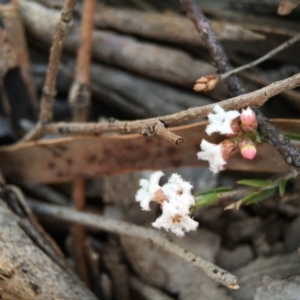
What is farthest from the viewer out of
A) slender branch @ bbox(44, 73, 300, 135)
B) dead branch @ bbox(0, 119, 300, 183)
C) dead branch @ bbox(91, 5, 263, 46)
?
dead branch @ bbox(91, 5, 263, 46)

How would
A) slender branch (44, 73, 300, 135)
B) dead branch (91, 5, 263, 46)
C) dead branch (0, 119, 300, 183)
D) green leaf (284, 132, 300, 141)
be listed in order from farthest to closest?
dead branch (91, 5, 263, 46) < dead branch (0, 119, 300, 183) < green leaf (284, 132, 300, 141) < slender branch (44, 73, 300, 135)

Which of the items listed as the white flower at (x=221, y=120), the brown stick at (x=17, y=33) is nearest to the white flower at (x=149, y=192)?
the white flower at (x=221, y=120)

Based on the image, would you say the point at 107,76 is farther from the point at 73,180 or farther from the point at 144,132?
the point at 144,132

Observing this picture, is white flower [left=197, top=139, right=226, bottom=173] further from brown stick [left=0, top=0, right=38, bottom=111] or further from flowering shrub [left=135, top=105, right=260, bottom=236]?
brown stick [left=0, top=0, right=38, bottom=111]

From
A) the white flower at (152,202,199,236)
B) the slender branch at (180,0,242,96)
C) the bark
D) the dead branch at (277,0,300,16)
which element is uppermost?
the dead branch at (277,0,300,16)

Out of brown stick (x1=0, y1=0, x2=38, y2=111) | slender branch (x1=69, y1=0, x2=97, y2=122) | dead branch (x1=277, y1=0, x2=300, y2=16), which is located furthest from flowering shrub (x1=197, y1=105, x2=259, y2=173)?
brown stick (x1=0, y1=0, x2=38, y2=111)

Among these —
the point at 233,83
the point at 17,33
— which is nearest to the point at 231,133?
the point at 233,83
